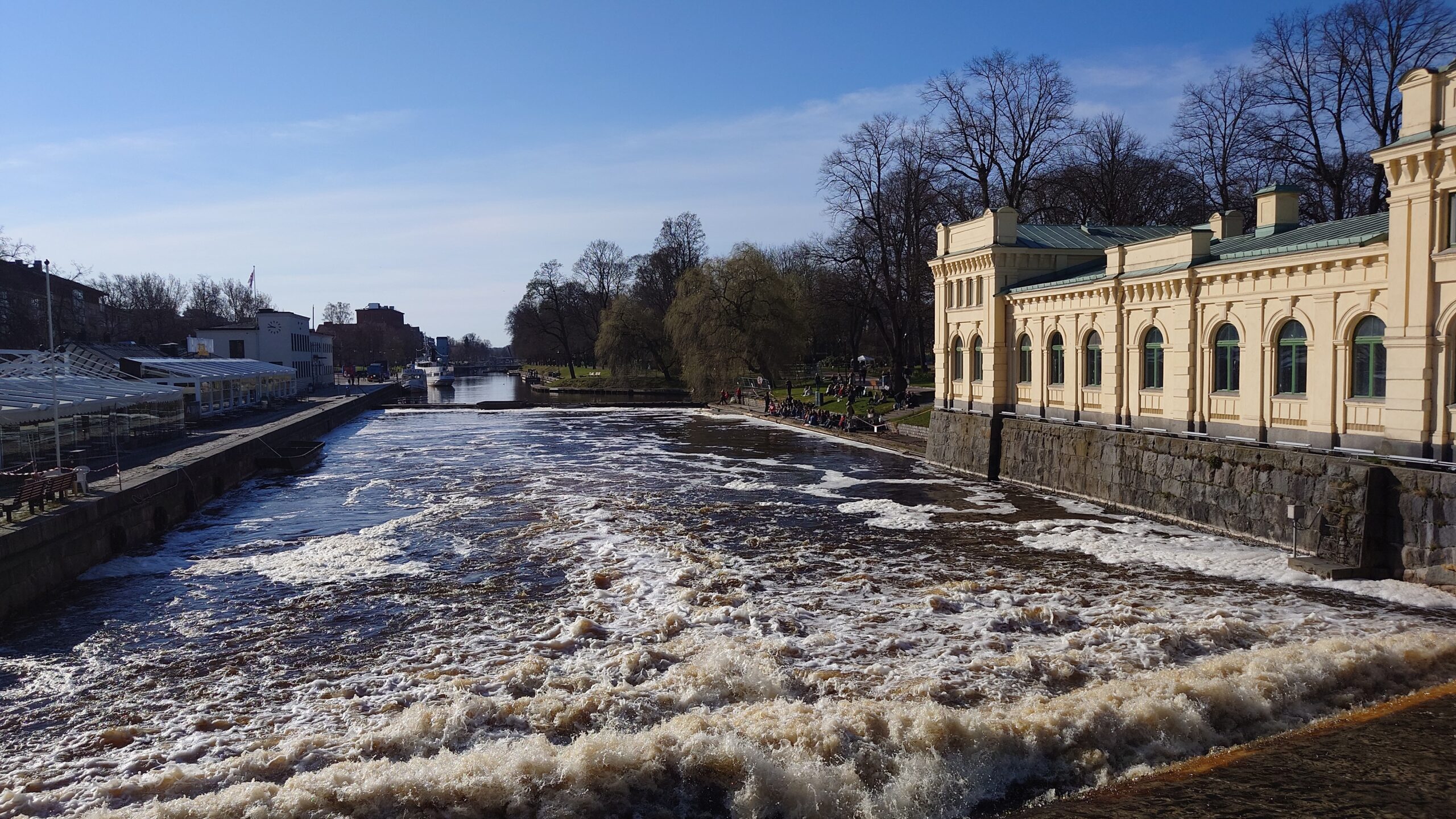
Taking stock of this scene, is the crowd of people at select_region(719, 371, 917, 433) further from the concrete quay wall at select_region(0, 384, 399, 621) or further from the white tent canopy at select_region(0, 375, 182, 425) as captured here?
the white tent canopy at select_region(0, 375, 182, 425)

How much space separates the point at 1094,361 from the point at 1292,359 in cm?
762

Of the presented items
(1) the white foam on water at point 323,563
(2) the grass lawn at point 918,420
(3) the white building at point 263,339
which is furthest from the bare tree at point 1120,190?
(3) the white building at point 263,339

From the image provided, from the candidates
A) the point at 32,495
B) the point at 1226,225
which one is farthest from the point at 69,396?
the point at 1226,225

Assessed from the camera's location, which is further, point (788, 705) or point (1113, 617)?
point (1113, 617)

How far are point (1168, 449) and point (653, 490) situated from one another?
14669mm

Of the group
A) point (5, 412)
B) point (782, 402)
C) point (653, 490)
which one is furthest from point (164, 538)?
point (782, 402)

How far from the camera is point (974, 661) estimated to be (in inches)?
517

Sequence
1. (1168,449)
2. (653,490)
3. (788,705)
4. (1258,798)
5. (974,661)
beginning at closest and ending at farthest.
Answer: (1258,798), (788,705), (974,661), (1168,449), (653,490)

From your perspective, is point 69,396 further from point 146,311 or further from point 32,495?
point 146,311

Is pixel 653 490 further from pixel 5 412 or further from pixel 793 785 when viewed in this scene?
pixel 793 785

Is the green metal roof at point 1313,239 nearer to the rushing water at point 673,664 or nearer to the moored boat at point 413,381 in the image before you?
the rushing water at point 673,664

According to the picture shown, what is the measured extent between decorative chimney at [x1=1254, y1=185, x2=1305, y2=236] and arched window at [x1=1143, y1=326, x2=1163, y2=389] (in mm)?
4362

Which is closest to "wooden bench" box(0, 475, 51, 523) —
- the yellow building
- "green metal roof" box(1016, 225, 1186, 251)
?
the yellow building

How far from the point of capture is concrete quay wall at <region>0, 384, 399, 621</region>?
16.8m
